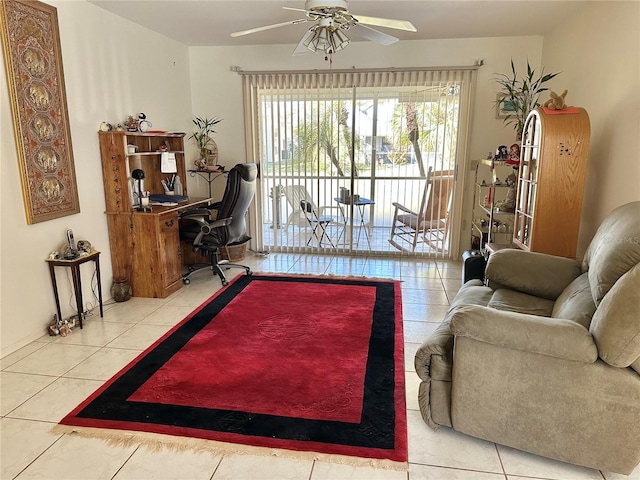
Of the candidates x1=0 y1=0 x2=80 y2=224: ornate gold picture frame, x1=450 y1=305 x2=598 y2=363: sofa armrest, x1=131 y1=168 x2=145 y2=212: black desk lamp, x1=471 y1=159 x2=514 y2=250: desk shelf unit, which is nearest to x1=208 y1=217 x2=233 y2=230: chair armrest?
x1=131 y1=168 x2=145 y2=212: black desk lamp

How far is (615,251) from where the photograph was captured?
188 centimetres

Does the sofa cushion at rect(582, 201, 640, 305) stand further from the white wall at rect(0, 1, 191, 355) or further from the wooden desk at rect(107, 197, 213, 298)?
the white wall at rect(0, 1, 191, 355)

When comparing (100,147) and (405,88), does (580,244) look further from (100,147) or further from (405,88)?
(100,147)

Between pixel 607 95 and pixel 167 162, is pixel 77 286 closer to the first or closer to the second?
pixel 167 162

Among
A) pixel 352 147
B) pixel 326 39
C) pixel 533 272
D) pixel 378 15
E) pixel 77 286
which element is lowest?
pixel 77 286

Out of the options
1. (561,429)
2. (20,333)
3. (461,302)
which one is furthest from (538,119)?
(20,333)

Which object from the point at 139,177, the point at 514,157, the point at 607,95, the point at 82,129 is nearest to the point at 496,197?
the point at 514,157

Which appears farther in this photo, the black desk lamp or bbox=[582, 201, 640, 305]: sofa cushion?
the black desk lamp

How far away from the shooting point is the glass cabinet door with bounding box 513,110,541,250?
3.12 metres

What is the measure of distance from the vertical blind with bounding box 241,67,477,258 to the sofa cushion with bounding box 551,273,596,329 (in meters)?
2.80

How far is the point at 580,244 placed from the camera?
11.3ft

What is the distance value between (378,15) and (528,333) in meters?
3.22

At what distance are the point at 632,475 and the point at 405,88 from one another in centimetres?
409

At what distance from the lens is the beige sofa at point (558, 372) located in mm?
1638
